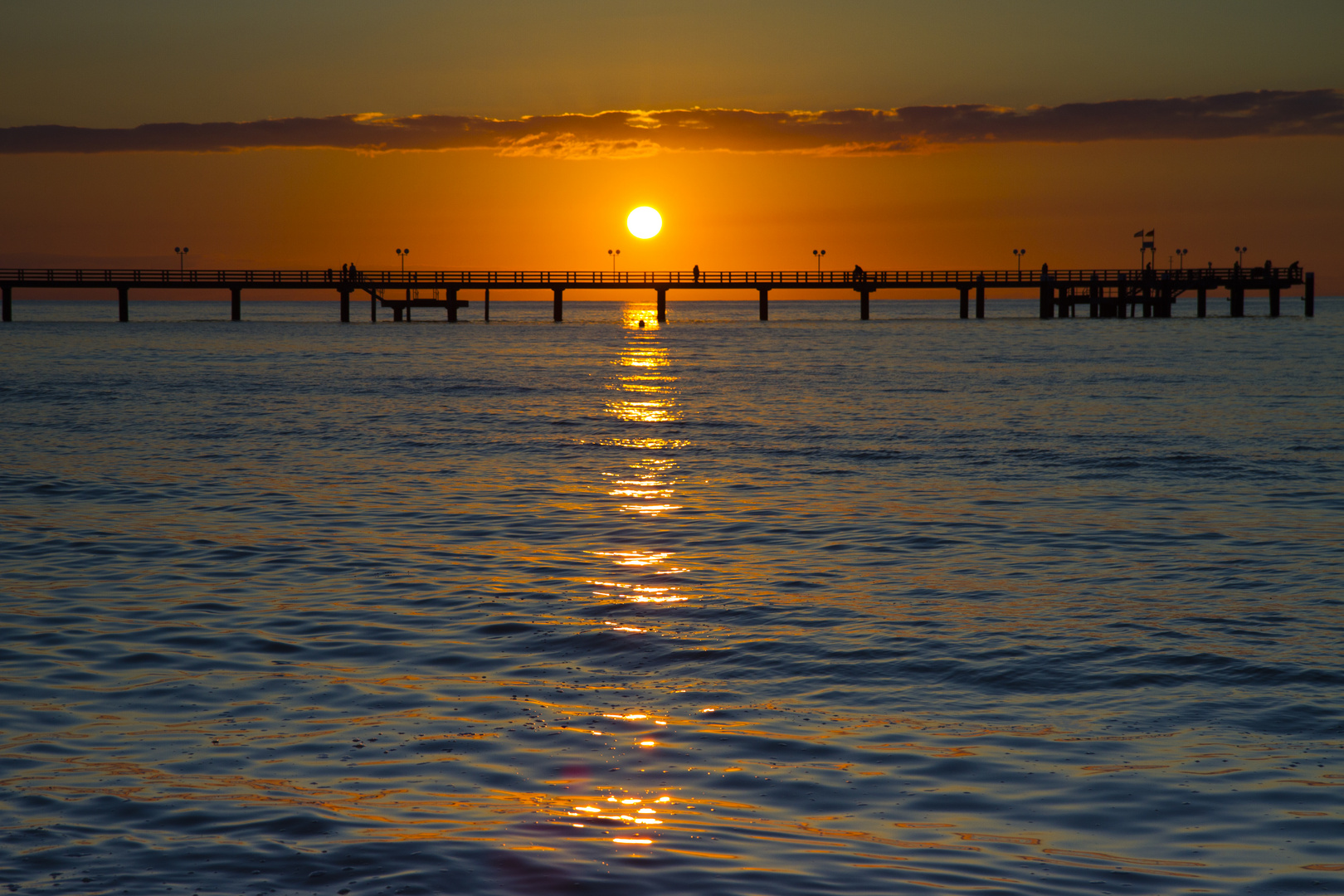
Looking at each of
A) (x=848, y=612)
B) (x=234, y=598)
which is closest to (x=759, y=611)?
(x=848, y=612)

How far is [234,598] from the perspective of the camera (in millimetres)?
10812

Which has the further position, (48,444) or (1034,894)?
(48,444)

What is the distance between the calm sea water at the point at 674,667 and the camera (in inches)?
221

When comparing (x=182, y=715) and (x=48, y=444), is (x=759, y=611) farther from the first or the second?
(x=48, y=444)

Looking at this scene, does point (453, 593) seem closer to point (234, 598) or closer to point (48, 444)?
point (234, 598)

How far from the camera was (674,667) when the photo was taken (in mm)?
8680

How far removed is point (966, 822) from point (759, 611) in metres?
4.45

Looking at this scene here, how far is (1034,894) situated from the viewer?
5141 millimetres

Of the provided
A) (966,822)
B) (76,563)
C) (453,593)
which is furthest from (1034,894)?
(76,563)

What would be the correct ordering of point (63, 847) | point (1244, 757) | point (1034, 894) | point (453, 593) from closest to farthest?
point (1034, 894), point (63, 847), point (1244, 757), point (453, 593)

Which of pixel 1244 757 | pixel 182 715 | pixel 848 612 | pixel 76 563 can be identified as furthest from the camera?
pixel 76 563

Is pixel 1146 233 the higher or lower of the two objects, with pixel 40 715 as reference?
higher

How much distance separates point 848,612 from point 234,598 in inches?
202

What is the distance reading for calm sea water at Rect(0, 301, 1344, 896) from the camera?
5.61 m
